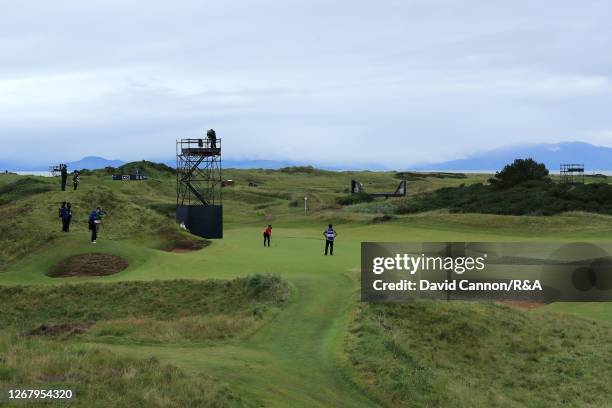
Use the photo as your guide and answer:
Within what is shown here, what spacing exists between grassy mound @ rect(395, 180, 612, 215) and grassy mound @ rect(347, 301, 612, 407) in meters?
49.2

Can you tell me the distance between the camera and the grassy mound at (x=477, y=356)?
19.1 m

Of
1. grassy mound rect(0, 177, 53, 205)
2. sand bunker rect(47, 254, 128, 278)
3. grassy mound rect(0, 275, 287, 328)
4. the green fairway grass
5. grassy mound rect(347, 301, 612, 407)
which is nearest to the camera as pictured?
the green fairway grass

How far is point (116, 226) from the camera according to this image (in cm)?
4697

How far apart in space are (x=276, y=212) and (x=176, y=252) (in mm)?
56745

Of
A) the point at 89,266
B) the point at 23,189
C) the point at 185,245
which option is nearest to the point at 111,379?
the point at 89,266

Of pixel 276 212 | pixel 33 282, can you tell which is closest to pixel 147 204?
pixel 276 212

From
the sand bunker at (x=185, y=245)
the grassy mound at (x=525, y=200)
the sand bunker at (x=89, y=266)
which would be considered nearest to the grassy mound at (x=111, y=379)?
the sand bunker at (x=89, y=266)

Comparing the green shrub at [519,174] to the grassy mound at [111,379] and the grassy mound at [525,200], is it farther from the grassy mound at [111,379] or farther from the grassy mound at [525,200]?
the grassy mound at [111,379]

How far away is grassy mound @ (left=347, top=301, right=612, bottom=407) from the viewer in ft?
62.6

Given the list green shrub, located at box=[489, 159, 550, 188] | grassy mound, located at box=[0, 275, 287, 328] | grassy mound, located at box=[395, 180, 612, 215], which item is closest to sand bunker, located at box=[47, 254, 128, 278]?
grassy mound, located at box=[0, 275, 287, 328]

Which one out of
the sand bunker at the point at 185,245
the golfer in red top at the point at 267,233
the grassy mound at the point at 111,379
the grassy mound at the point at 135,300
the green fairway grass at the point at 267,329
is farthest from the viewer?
the golfer in red top at the point at 267,233

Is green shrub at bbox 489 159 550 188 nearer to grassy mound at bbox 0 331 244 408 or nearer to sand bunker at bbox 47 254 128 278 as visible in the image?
sand bunker at bbox 47 254 128 278

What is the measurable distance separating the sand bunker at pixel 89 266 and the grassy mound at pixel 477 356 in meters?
16.4

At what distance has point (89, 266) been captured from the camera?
35281 millimetres
